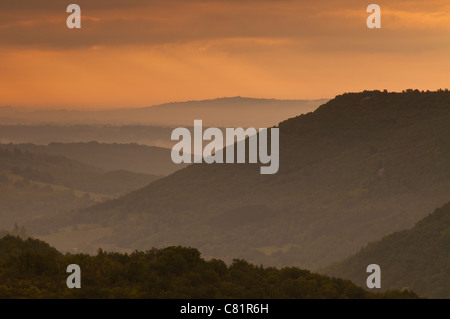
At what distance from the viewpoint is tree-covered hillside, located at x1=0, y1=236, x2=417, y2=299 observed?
68.1 m

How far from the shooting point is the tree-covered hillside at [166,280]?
68125 mm

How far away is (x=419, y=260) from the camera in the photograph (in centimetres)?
17188

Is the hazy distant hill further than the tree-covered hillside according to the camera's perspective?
Yes

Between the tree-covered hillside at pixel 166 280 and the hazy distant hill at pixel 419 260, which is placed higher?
the hazy distant hill at pixel 419 260

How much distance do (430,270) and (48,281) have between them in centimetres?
10637

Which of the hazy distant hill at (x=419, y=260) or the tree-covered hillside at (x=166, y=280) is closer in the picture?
the tree-covered hillside at (x=166, y=280)

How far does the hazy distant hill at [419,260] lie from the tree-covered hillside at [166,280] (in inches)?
3133

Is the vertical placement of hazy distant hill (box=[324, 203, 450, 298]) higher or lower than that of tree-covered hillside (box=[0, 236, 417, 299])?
higher

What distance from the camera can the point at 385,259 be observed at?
18812 centimetres

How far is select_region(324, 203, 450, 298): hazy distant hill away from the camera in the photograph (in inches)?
6240

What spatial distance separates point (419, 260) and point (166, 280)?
4288 inches

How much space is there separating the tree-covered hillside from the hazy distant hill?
79.6 meters

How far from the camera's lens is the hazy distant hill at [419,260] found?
158500mm
